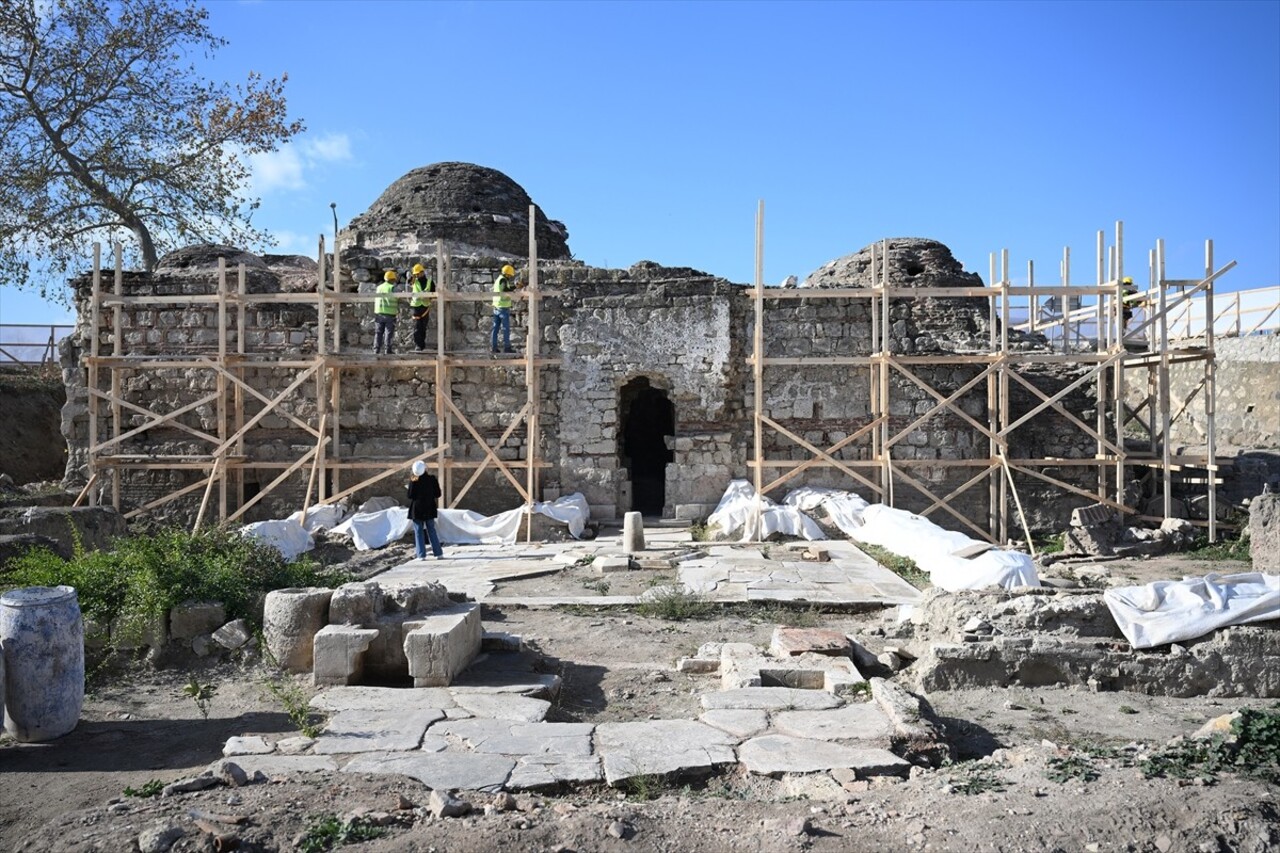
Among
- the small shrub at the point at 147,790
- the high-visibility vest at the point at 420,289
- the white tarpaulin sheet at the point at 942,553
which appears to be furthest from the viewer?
the high-visibility vest at the point at 420,289

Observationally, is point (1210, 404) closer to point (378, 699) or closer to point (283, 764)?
point (378, 699)

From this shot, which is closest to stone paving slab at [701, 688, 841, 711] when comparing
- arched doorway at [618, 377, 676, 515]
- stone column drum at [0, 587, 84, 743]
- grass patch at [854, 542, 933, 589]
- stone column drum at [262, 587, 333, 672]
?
stone column drum at [262, 587, 333, 672]

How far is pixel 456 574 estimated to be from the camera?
10.5 metres

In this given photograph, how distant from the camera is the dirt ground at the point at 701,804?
367 cm

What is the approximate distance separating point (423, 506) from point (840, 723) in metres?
7.51

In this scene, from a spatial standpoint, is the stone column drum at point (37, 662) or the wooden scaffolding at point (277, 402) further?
the wooden scaffolding at point (277, 402)

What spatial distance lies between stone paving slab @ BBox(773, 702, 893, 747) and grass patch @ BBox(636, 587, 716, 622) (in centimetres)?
307

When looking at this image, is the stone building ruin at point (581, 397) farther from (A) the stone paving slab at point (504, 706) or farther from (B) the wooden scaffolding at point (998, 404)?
(A) the stone paving slab at point (504, 706)

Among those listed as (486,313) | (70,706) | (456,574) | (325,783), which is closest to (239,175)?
(486,313)

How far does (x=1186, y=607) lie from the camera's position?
20.7 ft

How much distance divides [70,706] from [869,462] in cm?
1073

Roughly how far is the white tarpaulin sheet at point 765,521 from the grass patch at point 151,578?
250 inches

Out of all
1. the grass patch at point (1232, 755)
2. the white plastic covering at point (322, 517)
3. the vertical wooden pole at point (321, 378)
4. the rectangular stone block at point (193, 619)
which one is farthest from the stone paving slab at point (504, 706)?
the vertical wooden pole at point (321, 378)

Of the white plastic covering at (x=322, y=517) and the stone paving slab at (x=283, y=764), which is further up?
the white plastic covering at (x=322, y=517)
